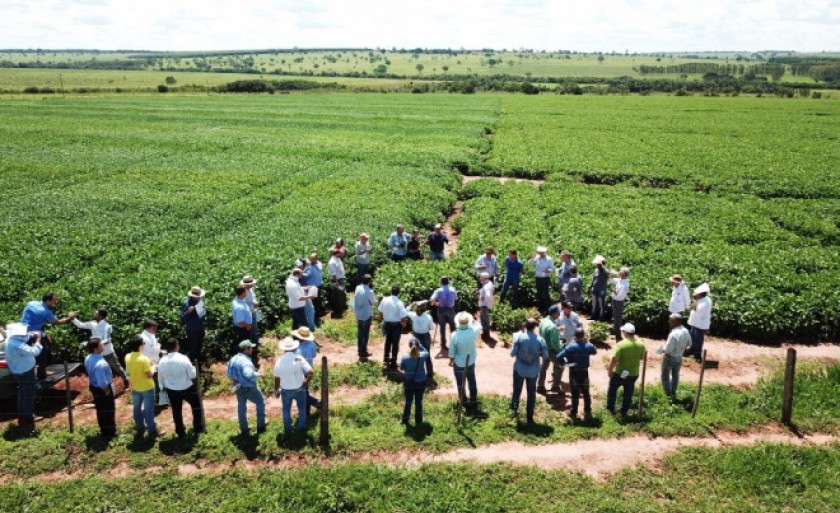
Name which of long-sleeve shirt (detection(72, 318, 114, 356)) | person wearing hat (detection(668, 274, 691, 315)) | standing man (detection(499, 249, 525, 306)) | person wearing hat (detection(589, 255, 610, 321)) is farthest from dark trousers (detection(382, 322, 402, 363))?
person wearing hat (detection(668, 274, 691, 315))

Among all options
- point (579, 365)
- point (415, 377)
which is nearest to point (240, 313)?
point (415, 377)

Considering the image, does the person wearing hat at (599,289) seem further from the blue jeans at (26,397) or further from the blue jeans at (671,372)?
the blue jeans at (26,397)

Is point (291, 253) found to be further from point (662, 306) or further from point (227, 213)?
point (662, 306)

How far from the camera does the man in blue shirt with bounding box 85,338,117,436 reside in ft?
37.2

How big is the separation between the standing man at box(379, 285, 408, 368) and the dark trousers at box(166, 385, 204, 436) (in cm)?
505

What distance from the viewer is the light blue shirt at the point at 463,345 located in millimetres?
12445

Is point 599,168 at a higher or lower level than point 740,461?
higher

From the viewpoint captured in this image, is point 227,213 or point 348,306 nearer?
Result: point 348,306

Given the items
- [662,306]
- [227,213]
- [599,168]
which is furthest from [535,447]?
[599,168]

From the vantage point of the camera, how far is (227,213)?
93.2ft

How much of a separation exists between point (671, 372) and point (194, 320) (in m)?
12.1

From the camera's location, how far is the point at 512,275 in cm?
1898

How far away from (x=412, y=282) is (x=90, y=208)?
756 inches

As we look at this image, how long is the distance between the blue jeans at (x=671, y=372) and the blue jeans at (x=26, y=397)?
14.4 meters
